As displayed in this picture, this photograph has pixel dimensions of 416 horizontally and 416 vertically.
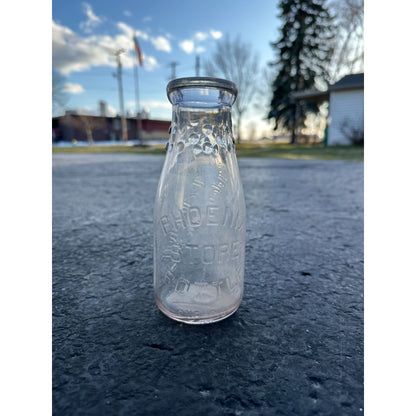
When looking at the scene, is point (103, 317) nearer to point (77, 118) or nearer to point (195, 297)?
point (195, 297)

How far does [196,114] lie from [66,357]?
0.46 meters

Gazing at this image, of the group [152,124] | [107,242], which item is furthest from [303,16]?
[107,242]

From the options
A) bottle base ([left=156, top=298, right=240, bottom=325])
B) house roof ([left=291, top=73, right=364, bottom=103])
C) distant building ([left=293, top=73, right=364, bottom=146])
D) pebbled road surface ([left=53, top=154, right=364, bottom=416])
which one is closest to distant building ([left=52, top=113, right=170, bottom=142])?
house roof ([left=291, top=73, right=364, bottom=103])

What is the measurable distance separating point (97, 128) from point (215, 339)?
2874 centimetres

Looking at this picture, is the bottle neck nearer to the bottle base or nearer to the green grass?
the bottle base

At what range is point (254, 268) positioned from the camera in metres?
0.81

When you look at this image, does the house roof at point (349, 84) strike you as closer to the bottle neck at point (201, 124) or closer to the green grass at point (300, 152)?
the green grass at point (300, 152)

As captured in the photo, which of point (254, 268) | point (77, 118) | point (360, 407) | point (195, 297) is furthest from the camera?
point (77, 118)

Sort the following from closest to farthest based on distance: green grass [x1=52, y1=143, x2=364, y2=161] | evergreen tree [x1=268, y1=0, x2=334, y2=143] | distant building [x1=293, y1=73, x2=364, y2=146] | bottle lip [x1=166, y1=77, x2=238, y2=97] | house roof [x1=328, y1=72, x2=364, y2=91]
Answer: bottle lip [x1=166, y1=77, x2=238, y2=97] → green grass [x1=52, y1=143, x2=364, y2=161] → house roof [x1=328, y1=72, x2=364, y2=91] → distant building [x1=293, y1=73, x2=364, y2=146] → evergreen tree [x1=268, y1=0, x2=334, y2=143]

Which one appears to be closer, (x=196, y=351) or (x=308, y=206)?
(x=196, y=351)

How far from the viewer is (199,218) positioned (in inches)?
26.2

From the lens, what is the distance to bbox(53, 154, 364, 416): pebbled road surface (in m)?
0.40

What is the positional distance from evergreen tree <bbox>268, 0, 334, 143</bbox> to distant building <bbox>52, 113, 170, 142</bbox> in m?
11.0

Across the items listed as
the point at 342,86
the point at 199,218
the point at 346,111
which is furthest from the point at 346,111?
the point at 199,218
